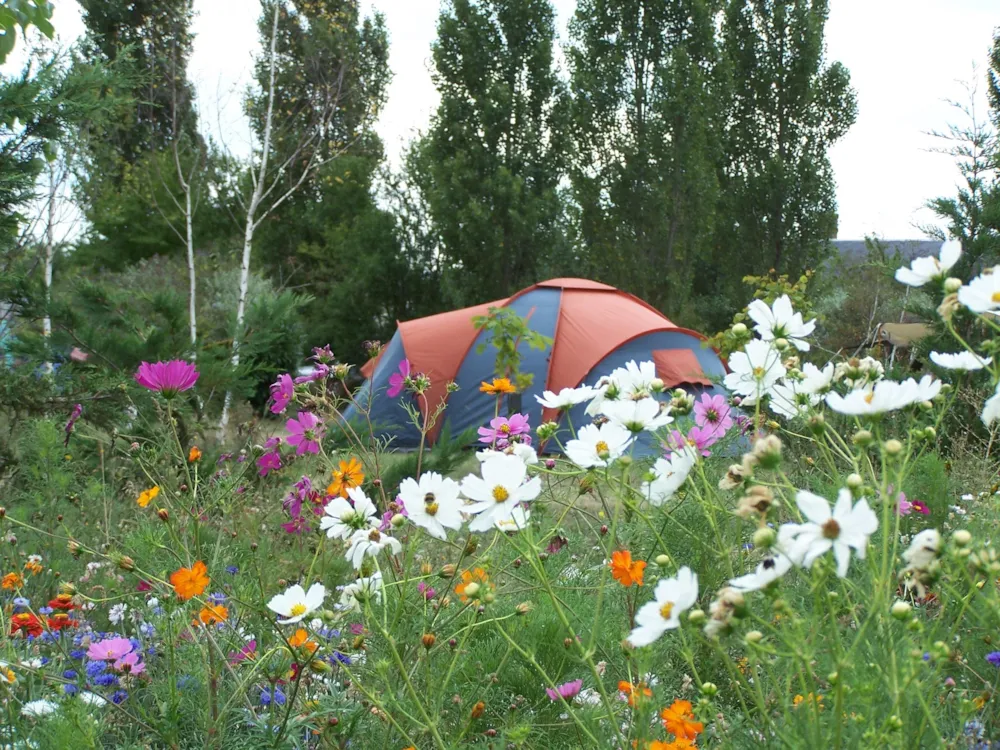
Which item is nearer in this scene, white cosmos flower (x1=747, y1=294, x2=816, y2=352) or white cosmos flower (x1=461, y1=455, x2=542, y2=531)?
white cosmos flower (x1=461, y1=455, x2=542, y2=531)

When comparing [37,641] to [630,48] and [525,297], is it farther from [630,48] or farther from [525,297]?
[630,48]

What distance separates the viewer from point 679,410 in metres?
1.04

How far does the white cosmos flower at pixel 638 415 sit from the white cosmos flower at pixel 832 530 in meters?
0.28

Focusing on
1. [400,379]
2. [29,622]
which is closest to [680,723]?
[29,622]

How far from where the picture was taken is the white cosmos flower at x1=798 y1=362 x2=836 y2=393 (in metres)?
1.06

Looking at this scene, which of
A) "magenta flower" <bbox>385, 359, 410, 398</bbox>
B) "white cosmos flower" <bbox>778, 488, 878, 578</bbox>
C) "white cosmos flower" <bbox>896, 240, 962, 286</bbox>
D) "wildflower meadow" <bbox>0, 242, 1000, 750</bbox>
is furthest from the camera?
"magenta flower" <bbox>385, 359, 410, 398</bbox>

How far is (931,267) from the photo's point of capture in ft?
3.02

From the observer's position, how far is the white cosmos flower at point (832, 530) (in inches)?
23.9

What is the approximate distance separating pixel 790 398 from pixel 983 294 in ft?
1.22

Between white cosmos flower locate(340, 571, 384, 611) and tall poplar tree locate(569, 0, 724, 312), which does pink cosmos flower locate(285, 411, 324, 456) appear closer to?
white cosmos flower locate(340, 571, 384, 611)

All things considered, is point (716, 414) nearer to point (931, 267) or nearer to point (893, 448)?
point (931, 267)

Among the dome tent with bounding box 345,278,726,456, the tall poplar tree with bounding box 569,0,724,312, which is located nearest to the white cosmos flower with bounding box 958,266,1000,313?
the dome tent with bounding box 345,278,726,456

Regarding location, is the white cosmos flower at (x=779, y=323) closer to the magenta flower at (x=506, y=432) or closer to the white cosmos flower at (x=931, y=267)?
the white cosmos flower at (x=931, y=267)

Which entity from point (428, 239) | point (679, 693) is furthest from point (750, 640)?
point (428, 239)
